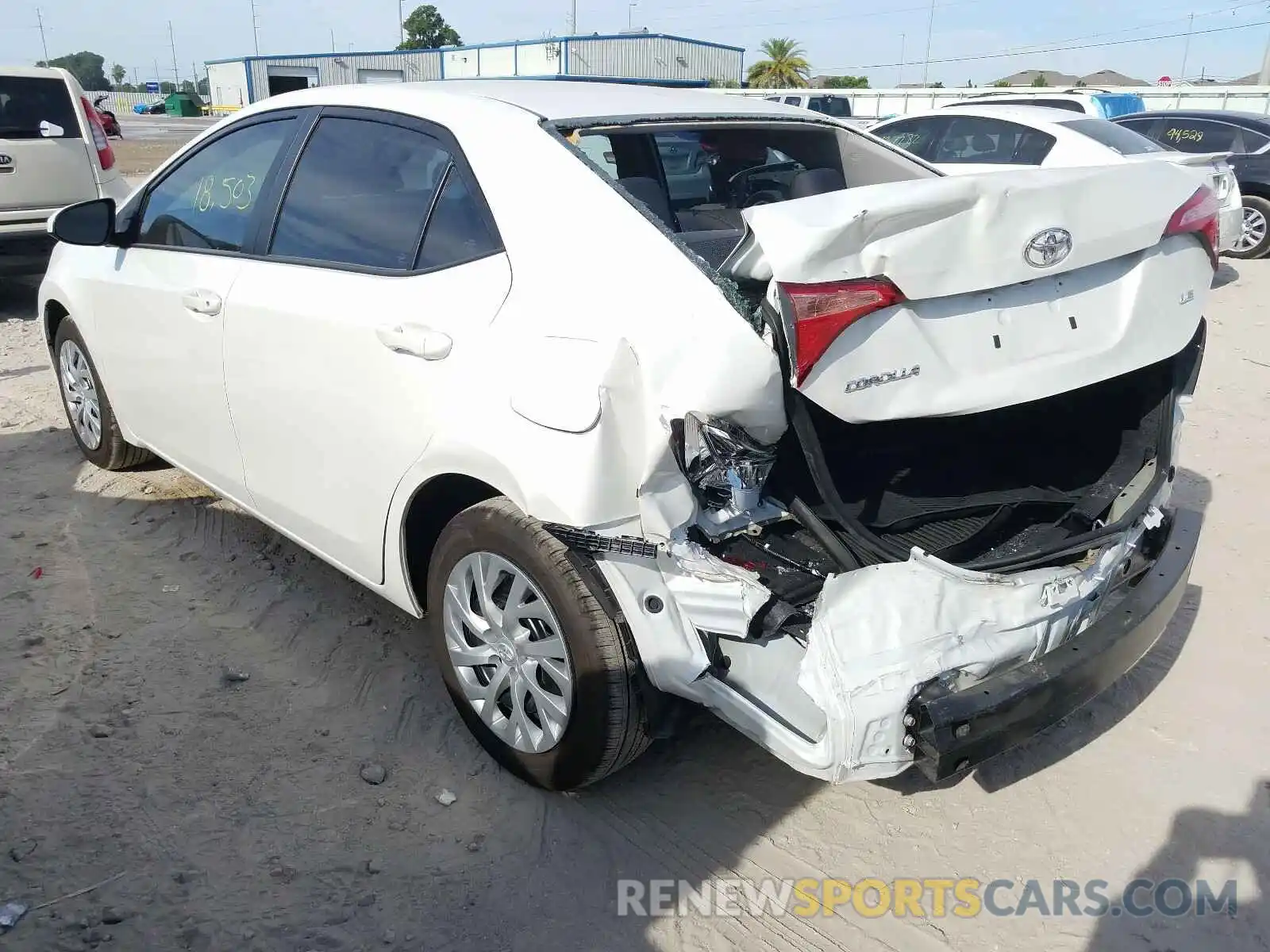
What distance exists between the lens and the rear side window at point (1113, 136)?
29.8 feet

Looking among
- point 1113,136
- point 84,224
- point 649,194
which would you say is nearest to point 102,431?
point 84,224

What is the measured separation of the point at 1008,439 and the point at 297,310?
7.00 ft

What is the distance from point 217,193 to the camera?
11.6ft

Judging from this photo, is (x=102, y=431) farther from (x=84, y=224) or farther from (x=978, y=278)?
(x=978, y=278)

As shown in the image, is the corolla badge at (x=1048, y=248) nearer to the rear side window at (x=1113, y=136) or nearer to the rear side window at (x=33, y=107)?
the rear side window at (x=1113, y=136)

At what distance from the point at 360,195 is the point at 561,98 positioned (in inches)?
26.0

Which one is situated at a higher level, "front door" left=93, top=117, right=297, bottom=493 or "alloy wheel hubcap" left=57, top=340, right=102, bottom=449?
"front door" left=93, top=117, right=297, bottom=493

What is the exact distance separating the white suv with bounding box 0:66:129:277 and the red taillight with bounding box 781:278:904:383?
27.5 feet

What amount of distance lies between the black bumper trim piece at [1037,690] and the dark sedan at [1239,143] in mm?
9386

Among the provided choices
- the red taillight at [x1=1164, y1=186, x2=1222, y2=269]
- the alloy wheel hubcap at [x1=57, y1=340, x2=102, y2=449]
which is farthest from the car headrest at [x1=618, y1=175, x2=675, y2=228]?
the alloy wheel hubcap at [x1=57, y1=340, x2=102, y2=449]

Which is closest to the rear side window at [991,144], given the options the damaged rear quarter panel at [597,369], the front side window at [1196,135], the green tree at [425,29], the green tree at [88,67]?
the front side window at [1196,135]

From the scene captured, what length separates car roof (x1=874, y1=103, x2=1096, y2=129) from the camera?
934 centimetres

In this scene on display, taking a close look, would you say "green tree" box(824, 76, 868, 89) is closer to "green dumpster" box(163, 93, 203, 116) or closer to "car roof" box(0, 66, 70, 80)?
"green dumpster" box(163, 93, 203, 116)

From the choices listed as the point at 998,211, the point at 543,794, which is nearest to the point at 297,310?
the point at 543,794
